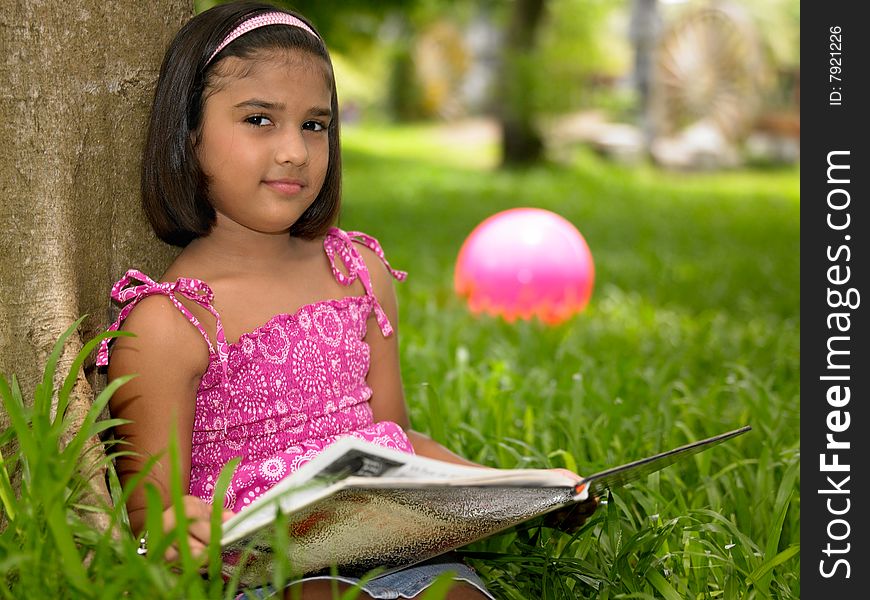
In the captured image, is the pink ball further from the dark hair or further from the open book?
the open book

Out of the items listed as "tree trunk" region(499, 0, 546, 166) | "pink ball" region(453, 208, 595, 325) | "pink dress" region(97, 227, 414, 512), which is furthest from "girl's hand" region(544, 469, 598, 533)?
"tree trunk" region(499, 0, 546, 166)

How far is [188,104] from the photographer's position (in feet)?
6.55

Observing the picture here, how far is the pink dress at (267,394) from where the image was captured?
193 centimetres

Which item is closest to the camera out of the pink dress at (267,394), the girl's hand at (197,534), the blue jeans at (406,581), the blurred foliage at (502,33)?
the girl's hand at (197,534)

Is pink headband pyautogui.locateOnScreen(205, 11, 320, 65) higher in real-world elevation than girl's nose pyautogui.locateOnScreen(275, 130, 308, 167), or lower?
higher

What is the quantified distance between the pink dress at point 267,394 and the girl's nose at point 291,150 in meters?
0.25

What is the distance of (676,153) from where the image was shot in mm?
13484

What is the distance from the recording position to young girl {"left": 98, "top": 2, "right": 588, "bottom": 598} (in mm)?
1877

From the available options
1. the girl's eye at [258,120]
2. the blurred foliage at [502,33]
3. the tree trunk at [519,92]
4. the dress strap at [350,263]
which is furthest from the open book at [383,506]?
the tree trunk at [519,92]

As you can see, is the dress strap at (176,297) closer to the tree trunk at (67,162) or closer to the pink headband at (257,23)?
the tree trunk at (67,162)

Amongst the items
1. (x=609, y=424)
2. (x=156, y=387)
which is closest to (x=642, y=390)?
(x=609, y=424)

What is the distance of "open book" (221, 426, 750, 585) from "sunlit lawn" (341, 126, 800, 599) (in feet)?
1.12

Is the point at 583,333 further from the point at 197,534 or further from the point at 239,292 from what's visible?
the point at 197,534

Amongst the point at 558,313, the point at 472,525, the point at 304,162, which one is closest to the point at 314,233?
the point at 304,162
